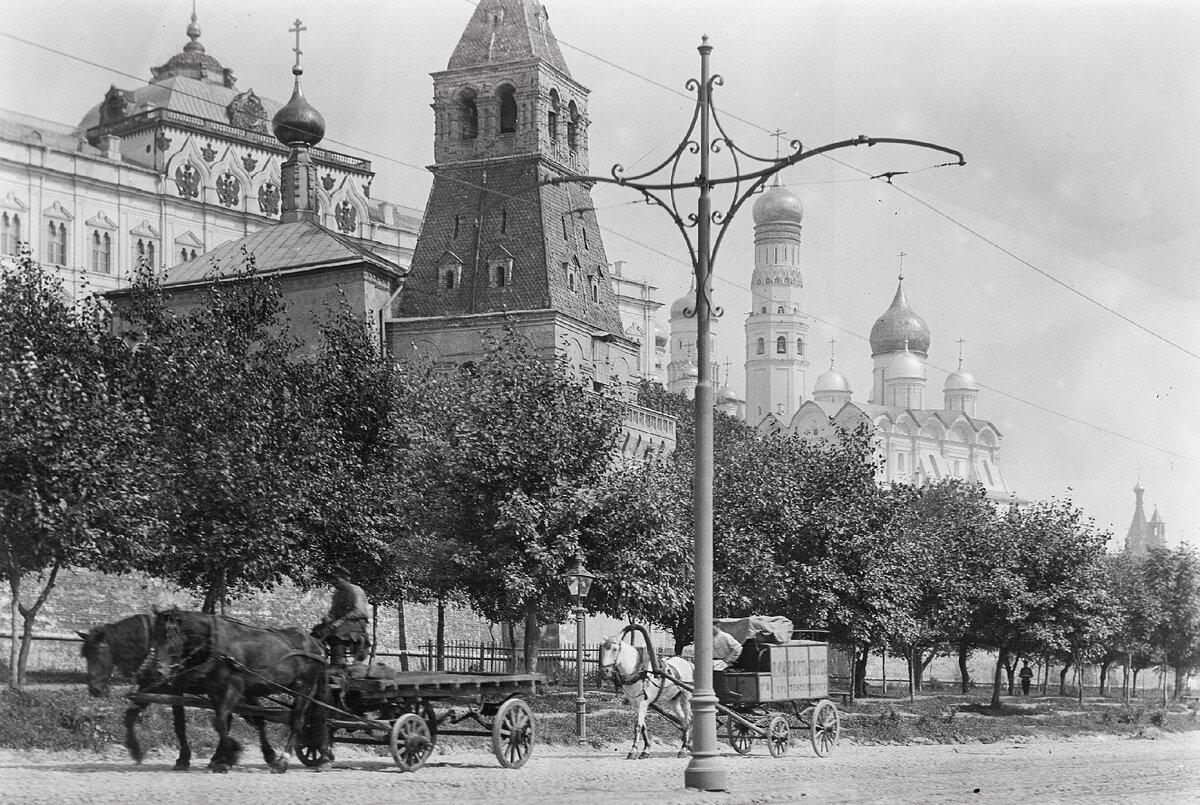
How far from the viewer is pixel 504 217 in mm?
78125

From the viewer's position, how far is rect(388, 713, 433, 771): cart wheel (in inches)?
784

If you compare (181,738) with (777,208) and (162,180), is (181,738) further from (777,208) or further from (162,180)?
(777,208)

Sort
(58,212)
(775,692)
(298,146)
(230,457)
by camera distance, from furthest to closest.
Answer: (58,212) → (298,146) → (230,457) → (775,692)

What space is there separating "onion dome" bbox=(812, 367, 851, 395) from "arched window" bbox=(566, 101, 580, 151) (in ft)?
338

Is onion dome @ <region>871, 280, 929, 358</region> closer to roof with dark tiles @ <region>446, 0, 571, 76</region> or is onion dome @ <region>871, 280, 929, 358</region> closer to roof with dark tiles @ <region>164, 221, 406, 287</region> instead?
roof with dark tiles @ <region>446, 0, 571, 76</region>

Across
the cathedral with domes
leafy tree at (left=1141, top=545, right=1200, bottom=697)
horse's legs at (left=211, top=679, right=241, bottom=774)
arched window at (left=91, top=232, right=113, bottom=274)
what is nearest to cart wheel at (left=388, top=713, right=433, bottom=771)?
horse's legs at (left=211, top=679, right=241, bottom=774)

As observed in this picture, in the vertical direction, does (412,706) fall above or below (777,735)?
above

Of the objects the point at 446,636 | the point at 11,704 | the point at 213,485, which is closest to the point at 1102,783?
the point at 11,704

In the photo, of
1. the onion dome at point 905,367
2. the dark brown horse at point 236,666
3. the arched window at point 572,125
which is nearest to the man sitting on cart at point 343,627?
the dark brown horse at point 236,666

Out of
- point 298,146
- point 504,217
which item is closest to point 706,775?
point 504,217

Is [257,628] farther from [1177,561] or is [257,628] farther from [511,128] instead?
[1177,561]

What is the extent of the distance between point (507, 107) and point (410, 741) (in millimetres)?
61688

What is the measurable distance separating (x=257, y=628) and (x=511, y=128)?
61625 mm

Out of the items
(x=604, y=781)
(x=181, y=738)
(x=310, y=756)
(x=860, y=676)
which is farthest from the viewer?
(x=860, y=676)
